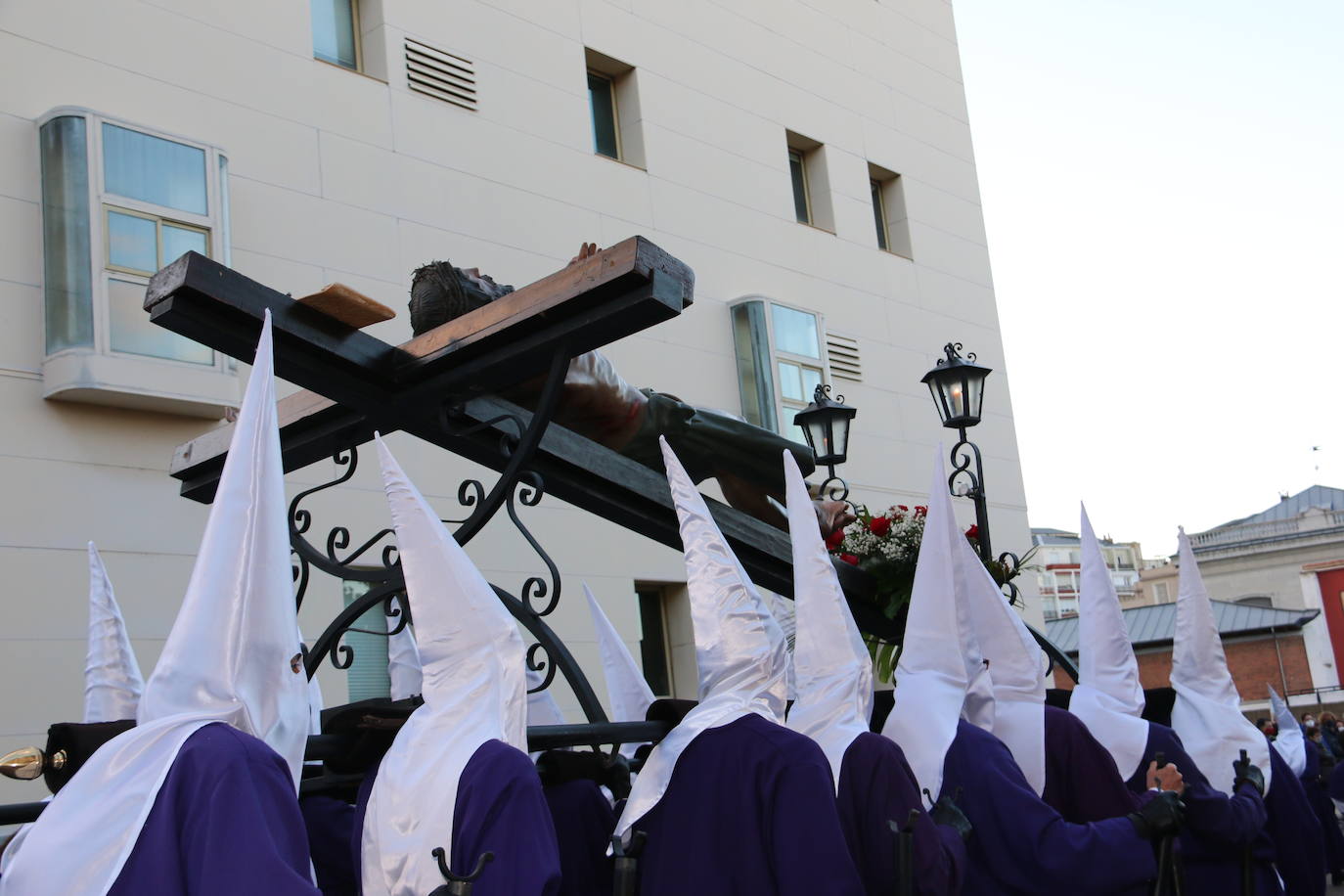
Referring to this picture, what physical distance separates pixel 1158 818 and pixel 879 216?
10.8 meters

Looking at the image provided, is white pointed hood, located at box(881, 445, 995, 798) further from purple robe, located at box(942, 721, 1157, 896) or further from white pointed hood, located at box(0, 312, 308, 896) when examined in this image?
white pointed hood, located at box(0, 312, 308, 896)

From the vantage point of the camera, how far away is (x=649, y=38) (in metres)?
11.9

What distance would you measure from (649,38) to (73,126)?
5765 millimetres

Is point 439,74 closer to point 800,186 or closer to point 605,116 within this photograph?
point 605,116

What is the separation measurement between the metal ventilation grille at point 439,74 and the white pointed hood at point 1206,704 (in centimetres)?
640

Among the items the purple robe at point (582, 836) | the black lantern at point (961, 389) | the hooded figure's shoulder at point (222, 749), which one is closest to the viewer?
the hooded figure's shoulder at point (222, 749)

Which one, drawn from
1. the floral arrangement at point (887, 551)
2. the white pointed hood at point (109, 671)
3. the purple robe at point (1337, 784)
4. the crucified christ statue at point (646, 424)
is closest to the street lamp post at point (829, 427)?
the floral arrangement at point (887, 551)

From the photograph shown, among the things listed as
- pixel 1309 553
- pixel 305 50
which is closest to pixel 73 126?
pixel 305 50

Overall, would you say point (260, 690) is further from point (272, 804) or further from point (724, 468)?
point (724, 468)

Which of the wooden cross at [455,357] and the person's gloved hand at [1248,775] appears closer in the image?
the wooden cross at [455,357]

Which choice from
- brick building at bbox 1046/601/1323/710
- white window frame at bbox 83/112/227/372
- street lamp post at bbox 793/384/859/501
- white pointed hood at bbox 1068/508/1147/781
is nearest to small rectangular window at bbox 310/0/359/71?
white window frame at bbox 83/112/227/372

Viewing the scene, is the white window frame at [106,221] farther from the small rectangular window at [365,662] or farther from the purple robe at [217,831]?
the purple robe at [217,831]

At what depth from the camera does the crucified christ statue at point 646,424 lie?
177 inches

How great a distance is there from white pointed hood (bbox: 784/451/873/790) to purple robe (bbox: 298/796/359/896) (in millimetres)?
1412
